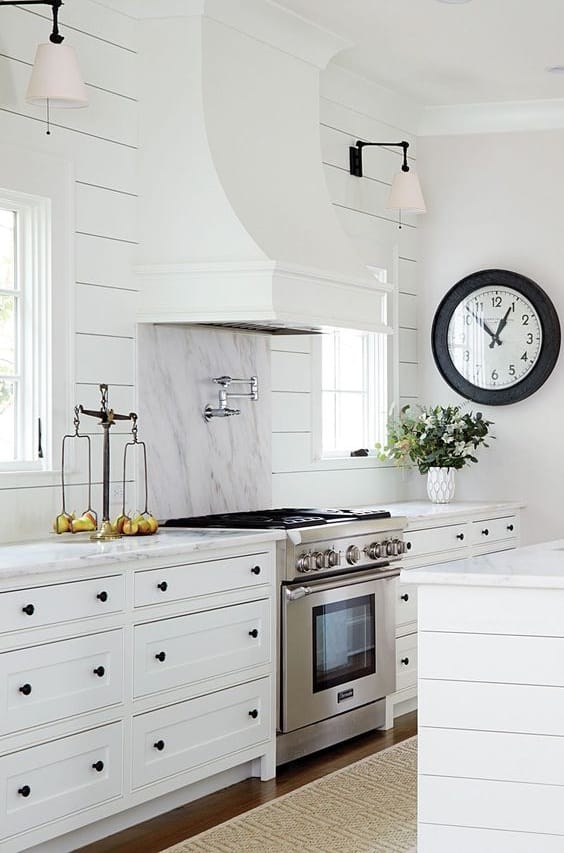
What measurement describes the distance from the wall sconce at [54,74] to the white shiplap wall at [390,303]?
1.82 m

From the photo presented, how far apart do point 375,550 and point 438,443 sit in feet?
4.10

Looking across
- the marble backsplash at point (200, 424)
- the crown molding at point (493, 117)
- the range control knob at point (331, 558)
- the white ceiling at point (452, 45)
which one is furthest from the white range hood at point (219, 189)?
the crown molding at point (493, 117)

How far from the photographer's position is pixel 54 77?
3695 millimetres

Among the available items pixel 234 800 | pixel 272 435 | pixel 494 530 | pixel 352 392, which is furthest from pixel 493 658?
pixel 352 392

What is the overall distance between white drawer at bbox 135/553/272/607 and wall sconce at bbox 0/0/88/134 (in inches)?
58.7

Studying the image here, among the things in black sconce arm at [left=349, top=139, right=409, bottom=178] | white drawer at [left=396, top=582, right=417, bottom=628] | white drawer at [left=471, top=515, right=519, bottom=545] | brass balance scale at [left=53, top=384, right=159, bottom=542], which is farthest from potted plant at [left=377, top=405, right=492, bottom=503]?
brass balance scale at [left=53, top=384, right=159, bottom=542]

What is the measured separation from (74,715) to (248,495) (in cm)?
181

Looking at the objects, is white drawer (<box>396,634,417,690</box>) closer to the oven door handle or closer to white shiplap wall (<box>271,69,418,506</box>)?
the oven door handle

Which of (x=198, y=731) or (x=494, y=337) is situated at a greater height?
(x=494, y=337)

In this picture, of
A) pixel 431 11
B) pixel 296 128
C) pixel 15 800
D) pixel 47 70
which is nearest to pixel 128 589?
pixel 15 800

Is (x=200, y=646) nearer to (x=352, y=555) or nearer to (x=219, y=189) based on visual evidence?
(x=352, y=555)

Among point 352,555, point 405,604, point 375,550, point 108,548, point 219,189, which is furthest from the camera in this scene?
point 405,604

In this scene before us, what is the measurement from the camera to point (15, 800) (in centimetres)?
321

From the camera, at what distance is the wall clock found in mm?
6172
